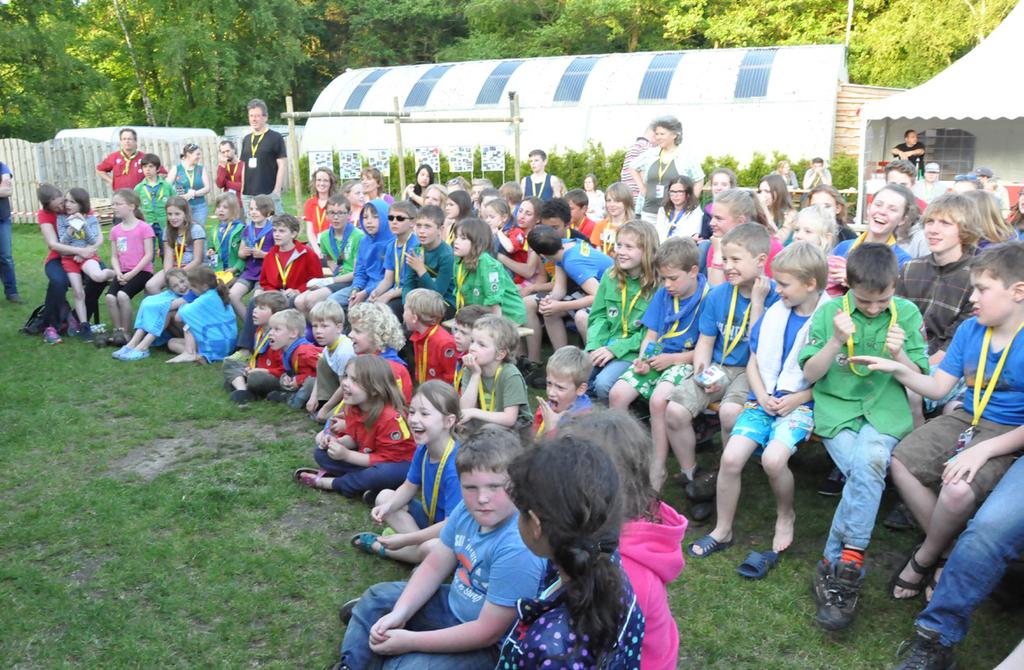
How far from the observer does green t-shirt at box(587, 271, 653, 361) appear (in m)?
5.20

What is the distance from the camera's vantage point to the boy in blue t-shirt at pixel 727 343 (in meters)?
4.43

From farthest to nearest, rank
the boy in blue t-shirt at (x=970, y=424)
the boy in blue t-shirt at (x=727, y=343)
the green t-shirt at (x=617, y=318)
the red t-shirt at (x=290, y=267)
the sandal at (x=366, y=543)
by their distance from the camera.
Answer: the red t-shirt at (x=290, y=267) → the green t-shirt at (x=617, y=318) → the boy in blue t-shirt at (x=727, y=343) → the sandal at (x=366, y=543) → the boy in blue t-shirt at (x=970, y=424)

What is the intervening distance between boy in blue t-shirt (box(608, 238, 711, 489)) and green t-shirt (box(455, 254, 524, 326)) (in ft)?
5.13

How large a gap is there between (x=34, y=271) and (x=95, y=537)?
8.94 m

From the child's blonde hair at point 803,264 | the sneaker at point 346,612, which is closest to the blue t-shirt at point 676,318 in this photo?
the child's blonde hair at point 803,264

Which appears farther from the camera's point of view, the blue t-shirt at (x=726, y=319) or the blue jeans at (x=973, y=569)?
the blue t-shirt at (x=726, y=319)

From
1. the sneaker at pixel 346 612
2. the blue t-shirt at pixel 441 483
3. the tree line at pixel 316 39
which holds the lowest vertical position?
the sneaker at pixel 346 612

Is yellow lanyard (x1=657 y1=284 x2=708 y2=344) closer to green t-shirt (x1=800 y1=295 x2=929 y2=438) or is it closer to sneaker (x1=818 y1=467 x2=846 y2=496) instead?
green t-shirt (x1=800 y1=295 x2=929 y2=438)

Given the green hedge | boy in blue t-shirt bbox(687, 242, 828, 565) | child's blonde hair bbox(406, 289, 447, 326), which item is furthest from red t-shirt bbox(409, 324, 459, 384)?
the green hedge

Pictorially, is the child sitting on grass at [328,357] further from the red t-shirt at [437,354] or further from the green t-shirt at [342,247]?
the green t-shirt at [342,247]

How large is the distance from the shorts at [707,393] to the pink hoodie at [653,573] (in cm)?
213

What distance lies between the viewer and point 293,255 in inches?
310

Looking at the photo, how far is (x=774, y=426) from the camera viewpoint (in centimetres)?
409

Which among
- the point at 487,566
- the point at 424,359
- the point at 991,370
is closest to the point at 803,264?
the point at 991,370
